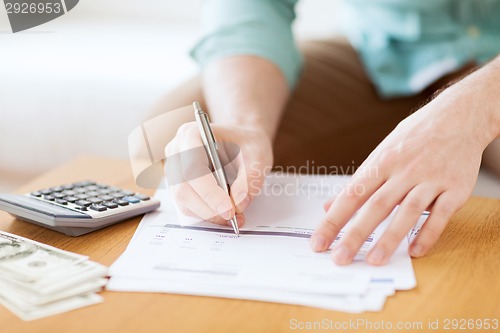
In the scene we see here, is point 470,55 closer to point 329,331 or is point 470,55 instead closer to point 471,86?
point 471,86

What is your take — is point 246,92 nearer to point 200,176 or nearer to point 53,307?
point 200,176

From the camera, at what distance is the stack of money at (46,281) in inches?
20.2

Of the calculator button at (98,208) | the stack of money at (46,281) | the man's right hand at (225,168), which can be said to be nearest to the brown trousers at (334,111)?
the man's right hand at (225,168)

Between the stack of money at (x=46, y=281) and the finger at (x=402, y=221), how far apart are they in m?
0.25

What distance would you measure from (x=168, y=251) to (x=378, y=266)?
0.20 metres

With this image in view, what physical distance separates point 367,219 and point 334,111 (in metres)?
0.68

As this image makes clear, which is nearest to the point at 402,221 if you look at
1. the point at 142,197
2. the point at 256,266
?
the point at 256,266

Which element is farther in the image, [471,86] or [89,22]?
[89,22]

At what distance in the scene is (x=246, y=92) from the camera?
3.26ft

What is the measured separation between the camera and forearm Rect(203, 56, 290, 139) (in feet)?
3.05

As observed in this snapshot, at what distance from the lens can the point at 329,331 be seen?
485mm

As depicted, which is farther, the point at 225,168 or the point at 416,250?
the point at 225,168

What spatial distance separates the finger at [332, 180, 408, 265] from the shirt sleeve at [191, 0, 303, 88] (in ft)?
1.79

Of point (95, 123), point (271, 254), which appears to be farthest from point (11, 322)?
point (95, 123)
